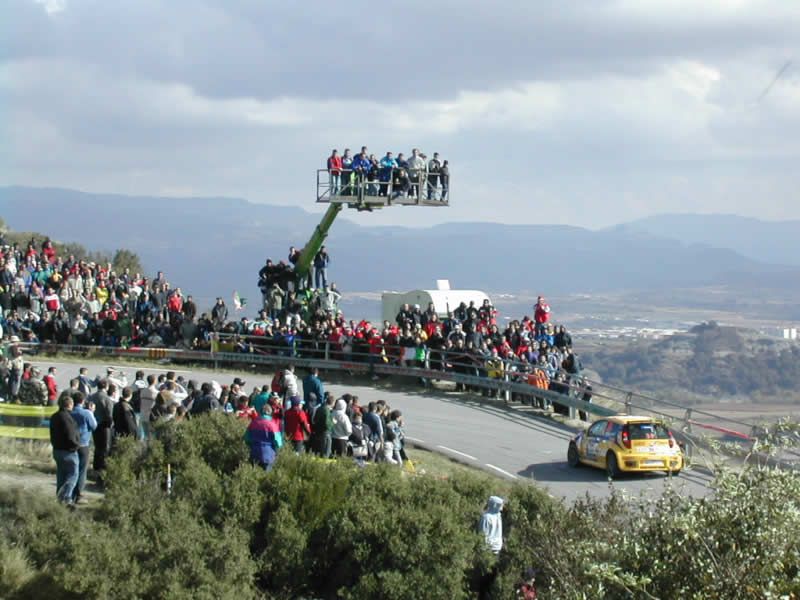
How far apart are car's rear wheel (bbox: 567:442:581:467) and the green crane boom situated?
17.3 meters

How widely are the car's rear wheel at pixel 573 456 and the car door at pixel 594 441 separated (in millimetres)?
295

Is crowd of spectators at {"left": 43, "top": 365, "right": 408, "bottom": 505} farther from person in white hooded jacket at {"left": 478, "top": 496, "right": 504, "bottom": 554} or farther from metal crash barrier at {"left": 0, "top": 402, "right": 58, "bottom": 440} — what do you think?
person in white hooded jacket at {"left": 478, "top": 496, "right": 504, "bottom": 554}

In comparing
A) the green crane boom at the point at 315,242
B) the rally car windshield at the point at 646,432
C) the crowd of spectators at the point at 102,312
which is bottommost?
the rally car windshield at the point at 646,432

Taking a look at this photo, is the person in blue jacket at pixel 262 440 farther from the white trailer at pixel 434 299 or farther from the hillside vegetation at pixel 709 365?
the hillside vegetation at pixel 709 365

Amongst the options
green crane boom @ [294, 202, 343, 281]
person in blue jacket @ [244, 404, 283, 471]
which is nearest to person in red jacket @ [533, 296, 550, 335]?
green crane boom @ [294, 202, 343, 281]

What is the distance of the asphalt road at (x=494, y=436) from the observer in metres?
22.7

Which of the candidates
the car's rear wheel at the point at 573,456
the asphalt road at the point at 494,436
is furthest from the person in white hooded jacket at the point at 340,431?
the car's rear wheel at the point at 573,456

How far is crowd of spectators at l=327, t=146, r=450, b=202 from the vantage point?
38.9 m

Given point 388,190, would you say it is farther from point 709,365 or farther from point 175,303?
point 709,365

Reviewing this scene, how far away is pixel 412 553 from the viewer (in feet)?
51.3

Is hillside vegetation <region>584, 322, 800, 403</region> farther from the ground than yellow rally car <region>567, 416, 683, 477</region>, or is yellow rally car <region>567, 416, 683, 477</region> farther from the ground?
yellow rally car <region>567, 416, 683, 477</region>

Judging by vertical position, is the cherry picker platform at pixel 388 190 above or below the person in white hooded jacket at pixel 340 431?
above

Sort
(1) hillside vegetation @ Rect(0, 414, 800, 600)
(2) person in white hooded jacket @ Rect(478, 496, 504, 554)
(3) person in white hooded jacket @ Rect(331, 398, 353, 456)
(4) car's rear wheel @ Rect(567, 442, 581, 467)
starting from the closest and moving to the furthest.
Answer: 1. (1) hillside vegetation @ Rect(0, 414, 800, 600)
2. (2) person in white hooded jacket @ Rect(478, 496, 504, 554)
3. (3) person in white hooded jacket @ Rect(331, 398, 353, 456)
4. (4) car's rear wheel @ Rect(567, 442, 581, 467)

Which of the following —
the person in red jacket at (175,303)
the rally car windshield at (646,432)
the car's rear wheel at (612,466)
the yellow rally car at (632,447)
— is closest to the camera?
the yellow rally car at (632,447)
